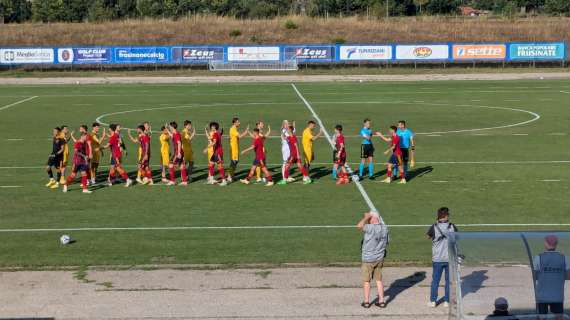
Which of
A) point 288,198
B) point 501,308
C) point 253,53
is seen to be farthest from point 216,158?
point 253,53

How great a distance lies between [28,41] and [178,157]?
6429 cm

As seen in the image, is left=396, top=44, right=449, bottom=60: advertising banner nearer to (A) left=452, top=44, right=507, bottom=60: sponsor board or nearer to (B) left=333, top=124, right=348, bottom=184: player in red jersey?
(A) left=452, top=44, right=507, bottom=60: sponsor board

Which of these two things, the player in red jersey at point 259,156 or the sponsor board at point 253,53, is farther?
the sponsor board at point 253,53

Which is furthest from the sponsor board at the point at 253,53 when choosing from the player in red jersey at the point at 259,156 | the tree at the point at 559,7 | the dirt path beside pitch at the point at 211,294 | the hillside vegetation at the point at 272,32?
the dirt path beside pitch at the point at 211,294

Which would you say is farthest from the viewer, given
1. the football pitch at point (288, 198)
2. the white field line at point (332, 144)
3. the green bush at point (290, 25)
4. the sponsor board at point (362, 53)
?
the green bush at point (290, 25)

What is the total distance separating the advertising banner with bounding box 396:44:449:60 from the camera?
71000mm

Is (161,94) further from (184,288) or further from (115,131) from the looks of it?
(184,288)

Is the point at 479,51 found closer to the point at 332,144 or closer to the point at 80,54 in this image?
the point at 80,54

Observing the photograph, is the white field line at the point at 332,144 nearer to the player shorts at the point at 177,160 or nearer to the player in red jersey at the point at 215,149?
the player in red jersey at the point at 215,149

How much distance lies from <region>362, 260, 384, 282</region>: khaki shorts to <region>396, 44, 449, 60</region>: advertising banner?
57990 mm

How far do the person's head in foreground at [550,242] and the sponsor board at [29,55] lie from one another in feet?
211

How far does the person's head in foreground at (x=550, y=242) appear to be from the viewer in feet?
37.4

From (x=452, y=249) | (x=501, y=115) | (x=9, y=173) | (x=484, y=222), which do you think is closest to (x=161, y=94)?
(x=501, y=115)

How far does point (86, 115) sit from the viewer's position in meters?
42.5
